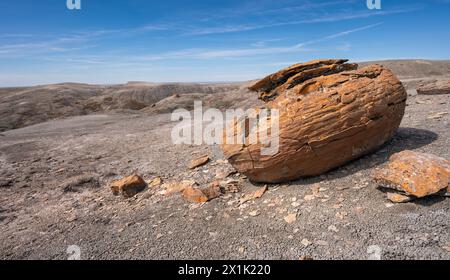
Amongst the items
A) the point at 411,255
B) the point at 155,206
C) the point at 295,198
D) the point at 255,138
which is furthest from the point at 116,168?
the point at 411,255

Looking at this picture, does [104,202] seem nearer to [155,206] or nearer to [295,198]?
[155,206]

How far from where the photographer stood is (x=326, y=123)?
6.29m

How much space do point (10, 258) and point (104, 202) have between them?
2486mm

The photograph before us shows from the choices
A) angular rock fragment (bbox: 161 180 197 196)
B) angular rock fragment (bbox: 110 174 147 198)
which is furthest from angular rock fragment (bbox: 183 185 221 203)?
angular rock fragment (bbox: 110 174 147 198)

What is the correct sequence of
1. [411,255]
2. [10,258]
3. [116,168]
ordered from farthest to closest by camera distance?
[116,168], [10,258], [411,255]

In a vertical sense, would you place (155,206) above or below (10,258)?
above

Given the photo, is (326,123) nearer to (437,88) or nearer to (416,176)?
(416,176)

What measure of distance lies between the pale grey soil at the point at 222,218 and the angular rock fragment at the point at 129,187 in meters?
0.27

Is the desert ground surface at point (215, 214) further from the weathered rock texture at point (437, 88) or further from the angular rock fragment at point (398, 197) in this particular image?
the weathered rock texture at point (437, 88)

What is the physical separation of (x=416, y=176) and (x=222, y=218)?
3871 millimetres

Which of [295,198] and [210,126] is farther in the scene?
[210,126]

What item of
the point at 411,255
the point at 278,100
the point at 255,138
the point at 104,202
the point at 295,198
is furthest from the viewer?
the point at 104,202

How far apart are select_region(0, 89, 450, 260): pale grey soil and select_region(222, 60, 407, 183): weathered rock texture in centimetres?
45

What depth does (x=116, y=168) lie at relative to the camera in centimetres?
1080
